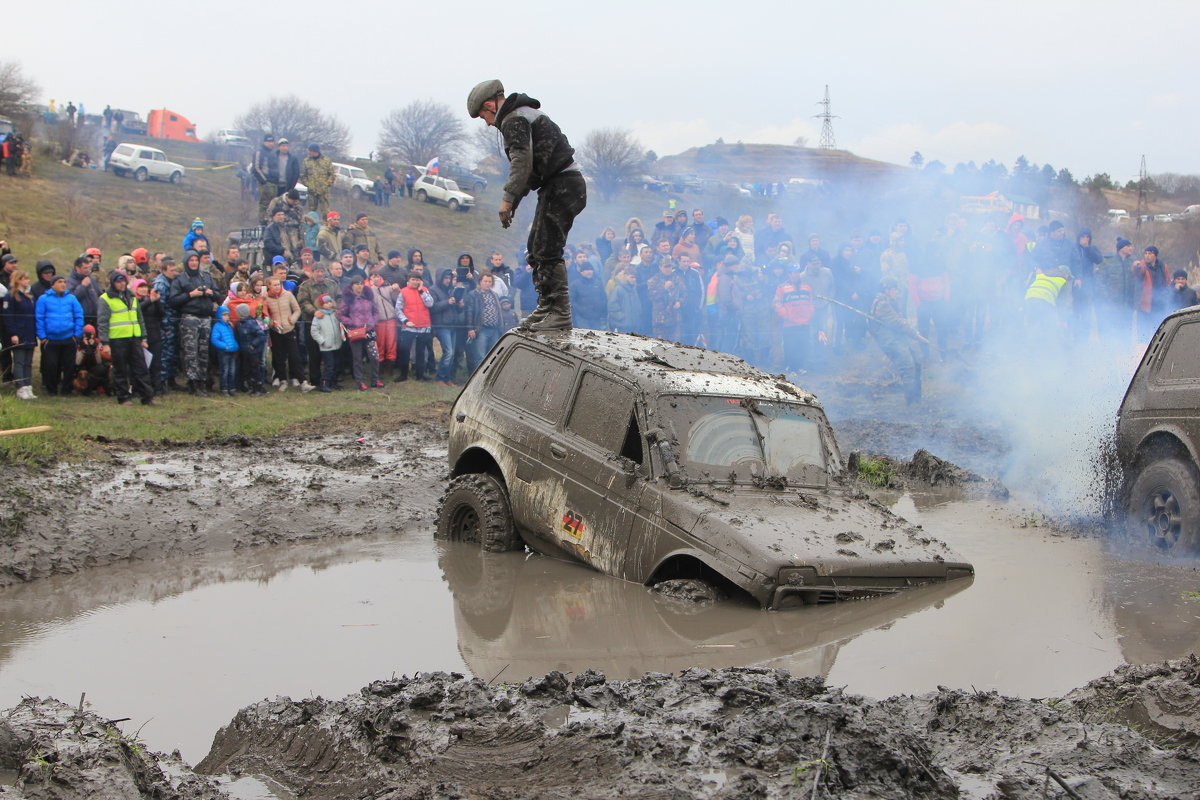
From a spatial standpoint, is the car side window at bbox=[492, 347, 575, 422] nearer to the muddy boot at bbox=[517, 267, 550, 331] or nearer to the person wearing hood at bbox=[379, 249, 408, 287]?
the muddy boot at bbox=[517, 267, 550, 331]

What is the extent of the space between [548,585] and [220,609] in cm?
219

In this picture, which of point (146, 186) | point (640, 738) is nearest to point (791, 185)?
point (146, 186)

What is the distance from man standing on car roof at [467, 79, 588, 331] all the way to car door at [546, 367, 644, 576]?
1332mm

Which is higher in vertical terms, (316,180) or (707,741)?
(316,180)

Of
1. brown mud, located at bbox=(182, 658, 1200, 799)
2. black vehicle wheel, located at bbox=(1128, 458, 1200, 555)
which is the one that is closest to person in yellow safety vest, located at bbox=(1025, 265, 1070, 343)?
black vehicle wheel, located at bbox=(1128, 458, 1200, 555)

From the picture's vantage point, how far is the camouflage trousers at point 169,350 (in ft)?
48.8

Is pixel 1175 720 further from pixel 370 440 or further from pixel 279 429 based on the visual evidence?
pixel 279 429

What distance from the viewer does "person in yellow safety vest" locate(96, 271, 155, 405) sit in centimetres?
1381

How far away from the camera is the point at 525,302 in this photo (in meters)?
22.8

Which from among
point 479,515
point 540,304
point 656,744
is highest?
point 540,304

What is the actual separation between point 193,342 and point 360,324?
2.75 m

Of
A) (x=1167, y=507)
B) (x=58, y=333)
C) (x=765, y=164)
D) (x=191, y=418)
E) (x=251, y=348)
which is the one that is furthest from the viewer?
(x=765, y=164)

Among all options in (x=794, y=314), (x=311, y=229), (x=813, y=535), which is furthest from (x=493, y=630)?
(x=311, y=229)

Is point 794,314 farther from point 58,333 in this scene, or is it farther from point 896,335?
point 58,333
